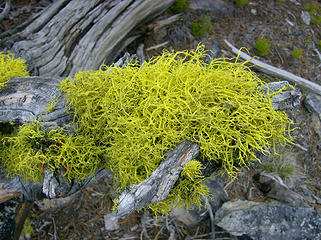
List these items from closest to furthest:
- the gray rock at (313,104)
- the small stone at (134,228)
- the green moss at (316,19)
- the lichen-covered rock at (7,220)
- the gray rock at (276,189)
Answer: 1. the lichen-covered rock at (7,220)
2. the small stone at (134,228)
3. the gray rock at (276,189)
4. the gray rock at (313,104)
5. the green moss at (316,19)

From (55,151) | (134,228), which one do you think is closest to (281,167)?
(134,228)

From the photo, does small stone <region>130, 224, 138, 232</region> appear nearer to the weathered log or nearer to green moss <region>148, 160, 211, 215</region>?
the weathered log

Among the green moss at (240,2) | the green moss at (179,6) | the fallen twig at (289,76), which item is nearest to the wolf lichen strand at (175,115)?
the fallen twig at (289,76)

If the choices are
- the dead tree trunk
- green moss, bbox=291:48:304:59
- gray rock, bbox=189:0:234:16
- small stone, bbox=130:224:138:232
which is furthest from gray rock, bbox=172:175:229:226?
gray rock, bbox=189:0:234:16

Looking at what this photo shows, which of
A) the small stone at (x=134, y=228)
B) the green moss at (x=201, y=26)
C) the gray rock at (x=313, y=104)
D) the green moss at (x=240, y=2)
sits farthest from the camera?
the green moss at (x=240, y=2)

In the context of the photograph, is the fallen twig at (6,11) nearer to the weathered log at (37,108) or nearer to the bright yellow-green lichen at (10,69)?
the bright yellow-green lichen at (10,69)

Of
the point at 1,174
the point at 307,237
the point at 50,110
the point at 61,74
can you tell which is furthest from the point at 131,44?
the point at 307,237

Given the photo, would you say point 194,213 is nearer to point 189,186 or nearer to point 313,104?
point 189,186
